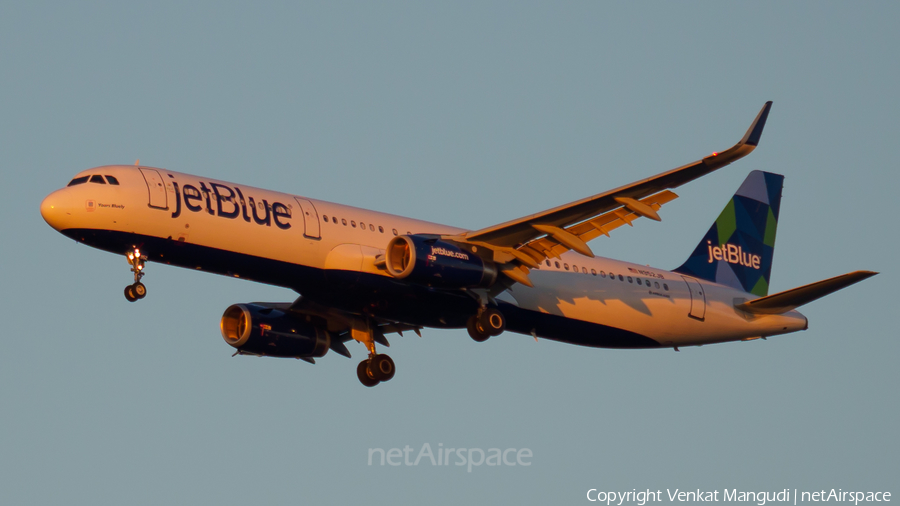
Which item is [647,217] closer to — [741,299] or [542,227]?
[542,227]

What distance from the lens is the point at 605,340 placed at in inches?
1645

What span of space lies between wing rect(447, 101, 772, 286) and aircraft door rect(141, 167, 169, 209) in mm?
8475

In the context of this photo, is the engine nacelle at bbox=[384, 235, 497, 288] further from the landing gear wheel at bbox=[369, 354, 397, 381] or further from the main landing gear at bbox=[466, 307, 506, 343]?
the landing gear wheel at bbox=[369, 354, 397, 381]

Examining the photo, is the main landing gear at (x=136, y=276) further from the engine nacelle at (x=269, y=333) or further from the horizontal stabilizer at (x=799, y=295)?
the horizontal stabilizer at (x=799, y=295)

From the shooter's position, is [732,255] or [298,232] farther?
[732,255]

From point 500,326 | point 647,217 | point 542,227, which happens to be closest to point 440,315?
point 500,326

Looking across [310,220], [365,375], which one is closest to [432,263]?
[310,220]

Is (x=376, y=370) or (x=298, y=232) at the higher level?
(x=298, y=232)

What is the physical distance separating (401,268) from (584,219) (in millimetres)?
5461

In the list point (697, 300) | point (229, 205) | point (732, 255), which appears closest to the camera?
point (229, 205)

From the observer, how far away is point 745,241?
4800 cm

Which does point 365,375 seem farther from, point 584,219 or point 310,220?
point 584,219

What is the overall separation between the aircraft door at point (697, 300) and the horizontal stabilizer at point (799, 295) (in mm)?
1478

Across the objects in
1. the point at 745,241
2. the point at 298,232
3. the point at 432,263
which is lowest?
the point at 432,263
